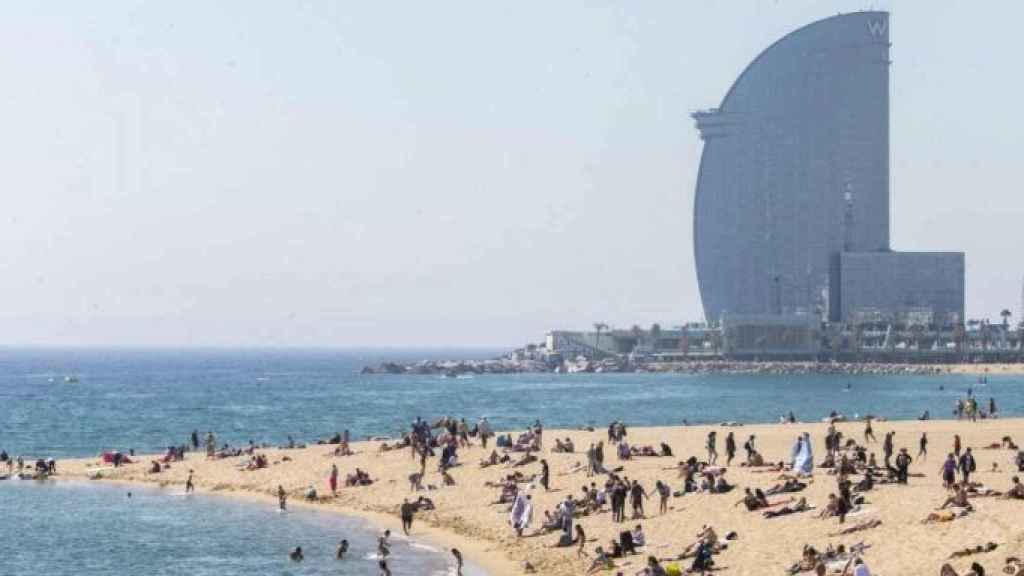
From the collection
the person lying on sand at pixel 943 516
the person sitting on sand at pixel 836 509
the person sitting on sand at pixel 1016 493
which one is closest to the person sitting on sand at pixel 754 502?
the person sitting on sand at pixel 836 509

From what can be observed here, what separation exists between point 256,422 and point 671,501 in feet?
220

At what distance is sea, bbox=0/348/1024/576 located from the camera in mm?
42688

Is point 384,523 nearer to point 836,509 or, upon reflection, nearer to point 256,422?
point 836,509

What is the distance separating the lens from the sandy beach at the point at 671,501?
34938mm

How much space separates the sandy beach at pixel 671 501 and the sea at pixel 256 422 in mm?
2089

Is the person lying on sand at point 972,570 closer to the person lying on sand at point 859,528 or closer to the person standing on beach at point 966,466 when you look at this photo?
the person lying on sand at point 859,528

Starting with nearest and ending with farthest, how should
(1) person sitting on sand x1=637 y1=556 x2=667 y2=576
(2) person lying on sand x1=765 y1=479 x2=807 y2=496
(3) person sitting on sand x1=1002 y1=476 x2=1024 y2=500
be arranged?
(1) person sitting on sand x1=637 y1=556 x2=667 y2=576 → (3) person sitting on sand x1=1002 y1=476 x2=1024 y2=500 → (2) person lying on sand x1=765 y1=479 x2=807 y2=496

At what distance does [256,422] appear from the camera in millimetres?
107500

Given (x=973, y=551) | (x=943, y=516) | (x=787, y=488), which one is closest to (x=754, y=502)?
(x=787, y=488)

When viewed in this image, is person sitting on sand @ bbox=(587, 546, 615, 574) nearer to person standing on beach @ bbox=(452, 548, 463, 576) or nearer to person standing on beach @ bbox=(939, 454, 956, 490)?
person standing on beach @ bbox=(452, 548, 463, 576)

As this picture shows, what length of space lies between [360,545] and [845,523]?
44.6ft

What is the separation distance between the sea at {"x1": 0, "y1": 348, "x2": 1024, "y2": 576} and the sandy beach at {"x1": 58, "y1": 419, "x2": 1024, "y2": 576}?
2.09 meters

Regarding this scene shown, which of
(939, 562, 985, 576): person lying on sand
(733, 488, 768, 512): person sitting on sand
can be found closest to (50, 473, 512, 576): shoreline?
(733, 488, 768, 512): person sitting on sand

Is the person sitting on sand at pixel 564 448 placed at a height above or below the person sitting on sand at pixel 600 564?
above
